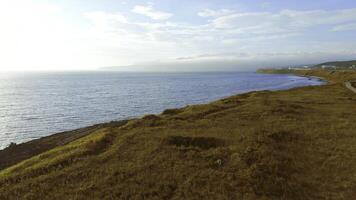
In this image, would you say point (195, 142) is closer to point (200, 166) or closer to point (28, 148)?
point (200, 166)

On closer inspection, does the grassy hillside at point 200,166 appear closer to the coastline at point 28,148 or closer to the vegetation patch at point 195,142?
the vegetation patch at point 195,142

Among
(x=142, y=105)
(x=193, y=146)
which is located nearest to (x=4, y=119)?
(x=142, y=105)

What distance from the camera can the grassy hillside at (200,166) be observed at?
50.9 feet

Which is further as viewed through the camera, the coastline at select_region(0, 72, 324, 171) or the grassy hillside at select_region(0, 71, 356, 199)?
the coastline at select_region(0, 72, 324, 171)

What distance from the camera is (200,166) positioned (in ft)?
61.0

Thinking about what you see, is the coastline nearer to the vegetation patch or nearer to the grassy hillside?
the grassy hillside

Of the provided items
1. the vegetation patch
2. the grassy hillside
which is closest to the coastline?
the grassy hillside

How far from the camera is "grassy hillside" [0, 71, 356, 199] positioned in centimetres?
1552

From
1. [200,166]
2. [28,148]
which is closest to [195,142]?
[200,166]

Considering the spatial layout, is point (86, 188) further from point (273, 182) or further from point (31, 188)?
point (273, 182)

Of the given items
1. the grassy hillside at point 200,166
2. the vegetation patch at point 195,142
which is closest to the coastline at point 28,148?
the grassy hillside at point 200,166

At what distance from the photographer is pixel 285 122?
30.9 meters

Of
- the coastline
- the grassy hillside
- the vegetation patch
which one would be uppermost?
the vegetation patch

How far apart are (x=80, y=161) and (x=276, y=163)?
1115cm
